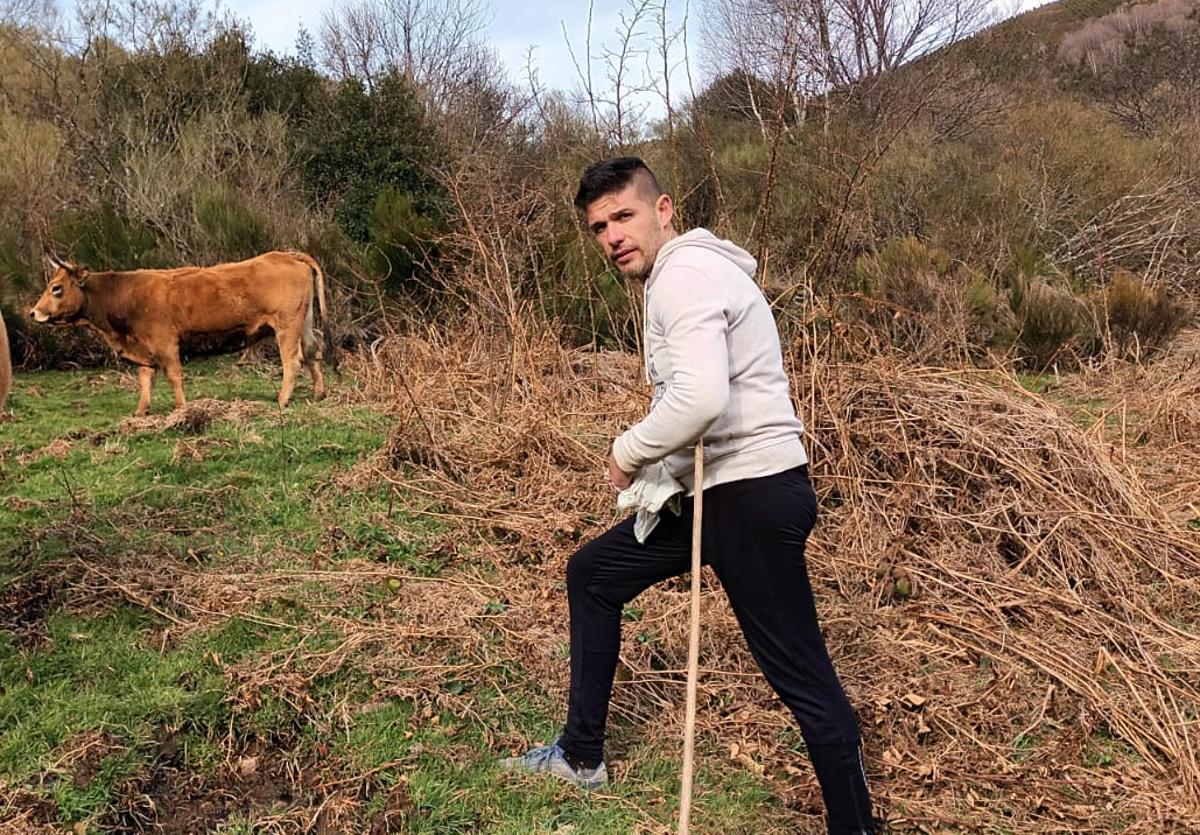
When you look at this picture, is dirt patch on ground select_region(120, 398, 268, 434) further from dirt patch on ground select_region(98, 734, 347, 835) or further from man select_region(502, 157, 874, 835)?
man select_region(502, 157, 874, 835)

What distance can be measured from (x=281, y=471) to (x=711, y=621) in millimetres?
3609

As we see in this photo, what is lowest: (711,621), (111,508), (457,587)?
(711,621)

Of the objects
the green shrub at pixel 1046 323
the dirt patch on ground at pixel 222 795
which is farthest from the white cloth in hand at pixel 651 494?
the green shrub at pixel 1046 323

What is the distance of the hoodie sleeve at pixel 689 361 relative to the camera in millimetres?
2234

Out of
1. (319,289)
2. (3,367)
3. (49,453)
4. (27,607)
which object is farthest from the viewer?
(319,289)

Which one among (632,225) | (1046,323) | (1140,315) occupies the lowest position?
(1140,315)

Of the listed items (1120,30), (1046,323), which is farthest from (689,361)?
(1120,30)

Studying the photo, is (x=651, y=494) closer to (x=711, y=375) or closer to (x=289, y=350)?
(x=711, y=375)

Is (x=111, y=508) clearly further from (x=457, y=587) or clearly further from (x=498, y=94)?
(x=498, y=94)

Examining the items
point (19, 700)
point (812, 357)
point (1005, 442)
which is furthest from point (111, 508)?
point (1005, 442)

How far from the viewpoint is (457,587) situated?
4.59 metres

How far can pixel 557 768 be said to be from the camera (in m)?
3.05

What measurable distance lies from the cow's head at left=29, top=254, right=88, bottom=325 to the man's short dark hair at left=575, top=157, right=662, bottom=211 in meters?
8.15

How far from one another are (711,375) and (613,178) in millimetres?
681
